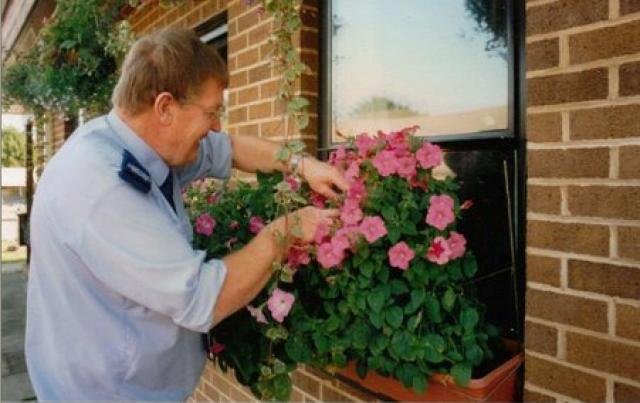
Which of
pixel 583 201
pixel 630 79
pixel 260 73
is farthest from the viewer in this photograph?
pixel 260 73

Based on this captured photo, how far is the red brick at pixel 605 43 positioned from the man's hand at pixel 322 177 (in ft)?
2.28

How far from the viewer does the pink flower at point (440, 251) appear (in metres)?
1.43

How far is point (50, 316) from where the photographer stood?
1.54 meters

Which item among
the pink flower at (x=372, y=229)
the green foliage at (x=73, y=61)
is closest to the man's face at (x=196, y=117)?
the pink flower at (x=372, y=229)

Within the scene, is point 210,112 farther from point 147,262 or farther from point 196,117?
point 147,262

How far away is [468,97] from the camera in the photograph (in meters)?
1.95

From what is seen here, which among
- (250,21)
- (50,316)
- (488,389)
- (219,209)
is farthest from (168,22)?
(488,389)

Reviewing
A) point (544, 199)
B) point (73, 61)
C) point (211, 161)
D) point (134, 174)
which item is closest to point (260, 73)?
point (211, 161)

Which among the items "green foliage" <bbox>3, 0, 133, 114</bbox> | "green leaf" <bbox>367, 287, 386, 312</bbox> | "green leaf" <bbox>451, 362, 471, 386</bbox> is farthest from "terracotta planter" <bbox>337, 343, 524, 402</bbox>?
"green foliage" <bbox>3, 0, 133, 114</bbox>

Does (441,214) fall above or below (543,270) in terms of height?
above

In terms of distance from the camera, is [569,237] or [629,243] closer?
[629,243]

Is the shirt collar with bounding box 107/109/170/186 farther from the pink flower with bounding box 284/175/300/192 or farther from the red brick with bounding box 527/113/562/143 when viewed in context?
the red brick with bounding box 527/113/562/143

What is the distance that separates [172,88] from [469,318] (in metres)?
1.03

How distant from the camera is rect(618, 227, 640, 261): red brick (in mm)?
1307
